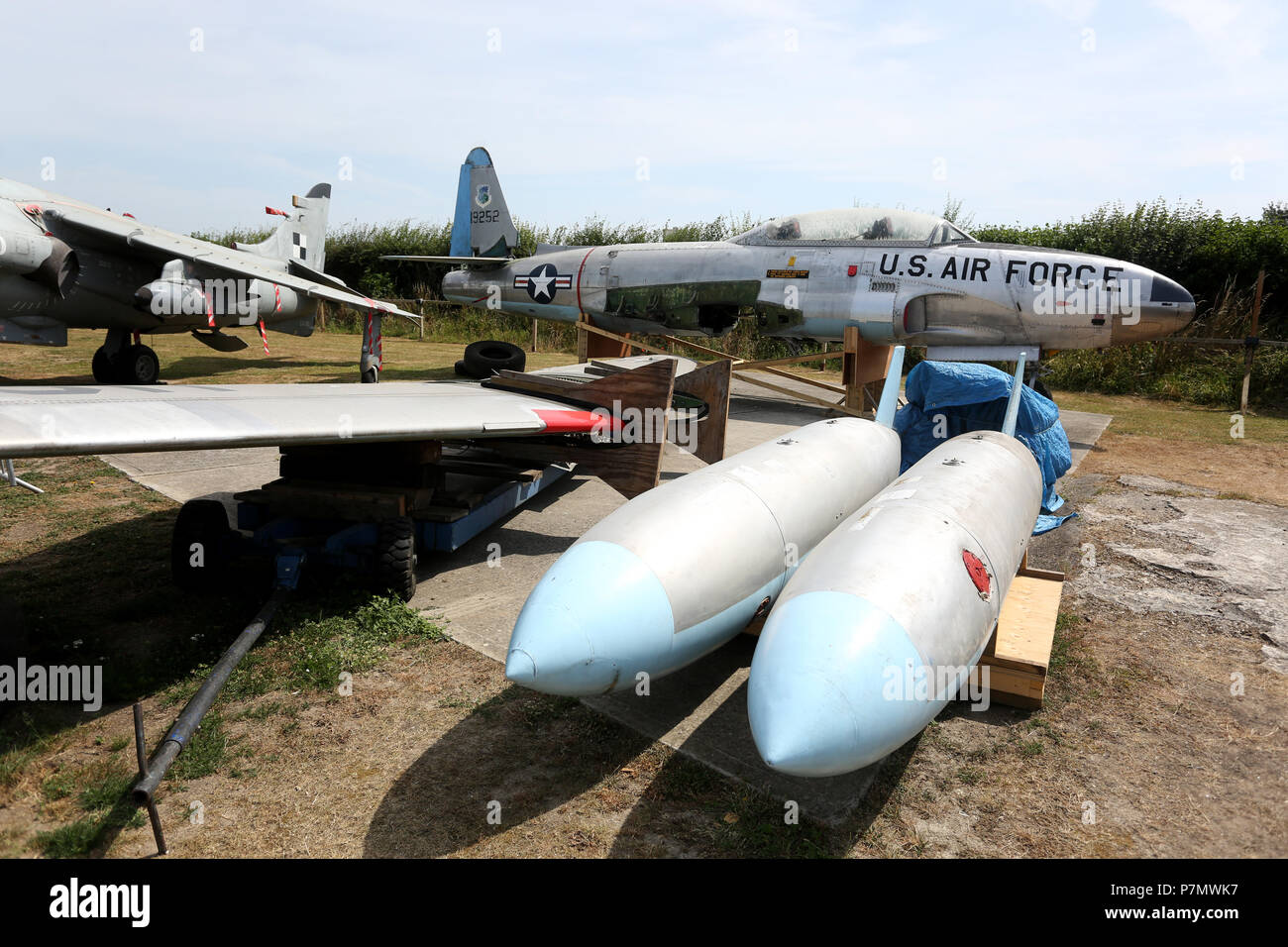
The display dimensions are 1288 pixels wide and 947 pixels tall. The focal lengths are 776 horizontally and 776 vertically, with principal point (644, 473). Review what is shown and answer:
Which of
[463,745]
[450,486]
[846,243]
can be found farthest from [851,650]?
[846,243]

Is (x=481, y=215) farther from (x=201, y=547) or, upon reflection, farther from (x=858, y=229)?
(x=201, y=547)

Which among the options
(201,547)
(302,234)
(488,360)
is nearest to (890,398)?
(201,547)

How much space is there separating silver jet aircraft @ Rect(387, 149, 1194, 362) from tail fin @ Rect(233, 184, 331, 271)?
6256 millimetres

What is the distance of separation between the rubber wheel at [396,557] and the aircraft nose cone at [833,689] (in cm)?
334

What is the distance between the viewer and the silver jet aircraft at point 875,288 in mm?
Answer: 12141

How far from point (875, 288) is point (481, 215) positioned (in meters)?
10.2

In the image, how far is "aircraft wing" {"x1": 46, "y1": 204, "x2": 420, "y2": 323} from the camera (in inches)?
508

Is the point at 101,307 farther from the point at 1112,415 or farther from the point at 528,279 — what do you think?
the point at 1112,415

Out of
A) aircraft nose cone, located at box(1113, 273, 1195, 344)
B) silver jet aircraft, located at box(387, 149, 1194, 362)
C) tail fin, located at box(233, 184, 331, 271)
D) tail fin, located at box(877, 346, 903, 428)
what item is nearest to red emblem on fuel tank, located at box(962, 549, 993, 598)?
tail fin, located at box(877, 346, 903, 428)

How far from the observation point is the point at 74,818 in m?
3.47

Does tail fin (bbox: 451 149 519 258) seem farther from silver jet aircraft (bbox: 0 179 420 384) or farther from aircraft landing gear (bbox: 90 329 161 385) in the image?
aircraft landing gear (bbox: 90 329 161 385)

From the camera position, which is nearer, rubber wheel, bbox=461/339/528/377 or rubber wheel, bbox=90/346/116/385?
rubber wheel, bbox=90/346/116/385

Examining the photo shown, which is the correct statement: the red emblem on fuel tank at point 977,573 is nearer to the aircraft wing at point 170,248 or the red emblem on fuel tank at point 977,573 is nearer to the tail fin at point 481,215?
the aircraft wing at point 170,248

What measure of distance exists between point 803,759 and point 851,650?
47 centimetres
